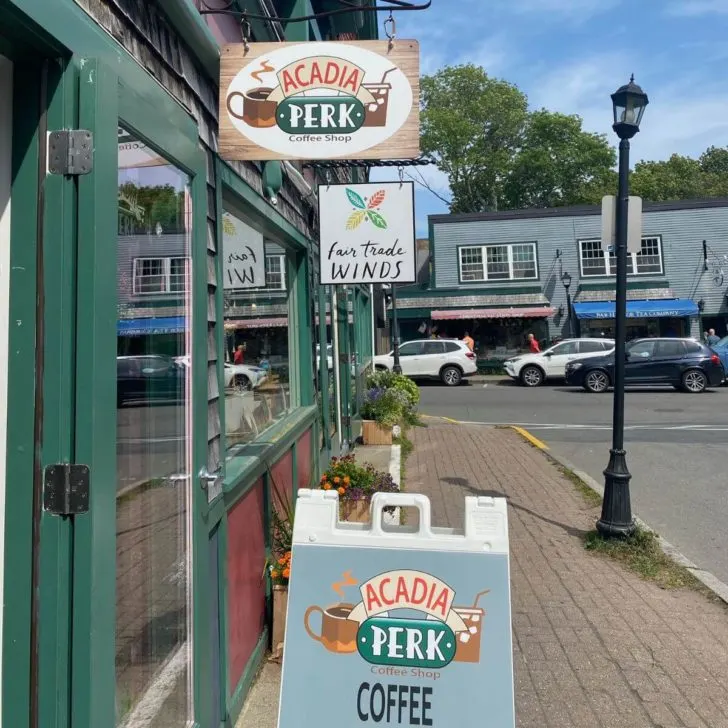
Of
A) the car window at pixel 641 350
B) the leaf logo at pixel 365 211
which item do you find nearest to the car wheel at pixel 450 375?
the car window at pixel 641 350

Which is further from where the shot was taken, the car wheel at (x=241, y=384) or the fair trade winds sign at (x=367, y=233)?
the fair trade winds sign at (x=367, y=233)

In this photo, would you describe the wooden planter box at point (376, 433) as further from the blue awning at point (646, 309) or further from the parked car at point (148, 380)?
the blue awning at point (646, 309)

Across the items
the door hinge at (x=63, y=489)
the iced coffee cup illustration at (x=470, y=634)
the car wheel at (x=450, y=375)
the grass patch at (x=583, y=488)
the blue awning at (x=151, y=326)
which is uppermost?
the car wheel at (x=450, y=375)

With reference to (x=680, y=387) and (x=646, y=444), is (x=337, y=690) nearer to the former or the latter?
(x=646, y=444)

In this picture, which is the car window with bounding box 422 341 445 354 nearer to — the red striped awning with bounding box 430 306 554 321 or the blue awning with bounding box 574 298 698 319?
the red striped awning with bounding box 430 306 554 321

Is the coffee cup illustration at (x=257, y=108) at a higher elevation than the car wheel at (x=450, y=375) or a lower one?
higher

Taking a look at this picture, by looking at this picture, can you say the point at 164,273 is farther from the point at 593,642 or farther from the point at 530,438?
the point at 530,438

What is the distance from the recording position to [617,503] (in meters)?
5.38

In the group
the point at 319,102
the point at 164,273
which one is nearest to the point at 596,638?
the point at 164,273

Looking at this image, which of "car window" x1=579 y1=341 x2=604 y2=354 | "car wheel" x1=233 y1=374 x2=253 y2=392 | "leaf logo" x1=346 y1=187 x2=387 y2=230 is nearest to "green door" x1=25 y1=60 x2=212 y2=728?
"car wheel" x1=233 y1=374 x2=253 y2=392

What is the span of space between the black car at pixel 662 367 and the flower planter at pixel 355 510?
1431 cm

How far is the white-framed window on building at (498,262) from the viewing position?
85.5 ft

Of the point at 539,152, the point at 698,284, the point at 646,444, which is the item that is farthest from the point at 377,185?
the point at 539,152

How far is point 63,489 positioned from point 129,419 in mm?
451
